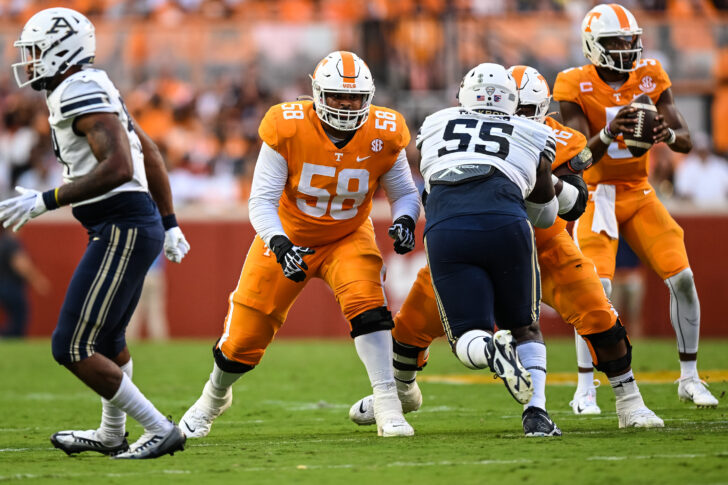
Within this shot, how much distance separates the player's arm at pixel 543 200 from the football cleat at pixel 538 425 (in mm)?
962

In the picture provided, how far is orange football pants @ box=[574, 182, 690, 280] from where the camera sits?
707cm

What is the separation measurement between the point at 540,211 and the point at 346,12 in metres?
11.5

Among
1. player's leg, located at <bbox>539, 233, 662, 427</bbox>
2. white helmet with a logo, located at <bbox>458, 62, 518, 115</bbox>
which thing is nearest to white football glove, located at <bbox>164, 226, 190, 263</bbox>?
white helmet with a logo, located at <bbox>458, 62, 518, 115</bbox>

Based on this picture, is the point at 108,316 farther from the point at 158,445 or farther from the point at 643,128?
the point at 643,128

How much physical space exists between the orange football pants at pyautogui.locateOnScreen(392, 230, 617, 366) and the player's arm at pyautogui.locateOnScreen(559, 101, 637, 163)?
92cm

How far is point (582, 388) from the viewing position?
23.2ft

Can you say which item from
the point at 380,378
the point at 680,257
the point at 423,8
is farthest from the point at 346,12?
the point at 380,378

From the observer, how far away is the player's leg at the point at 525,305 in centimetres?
545

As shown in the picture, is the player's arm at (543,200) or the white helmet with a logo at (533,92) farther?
the white helmet with a logo at (533,92)

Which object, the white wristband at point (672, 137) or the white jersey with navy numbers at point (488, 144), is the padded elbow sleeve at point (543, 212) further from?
the white wristband at point (672, 137)

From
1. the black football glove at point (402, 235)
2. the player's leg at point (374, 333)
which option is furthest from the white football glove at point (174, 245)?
the black football glove at point (402, 235)

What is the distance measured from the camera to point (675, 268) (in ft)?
23.1

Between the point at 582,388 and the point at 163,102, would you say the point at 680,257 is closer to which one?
the point at 582,388

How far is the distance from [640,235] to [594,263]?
38 centimetres
